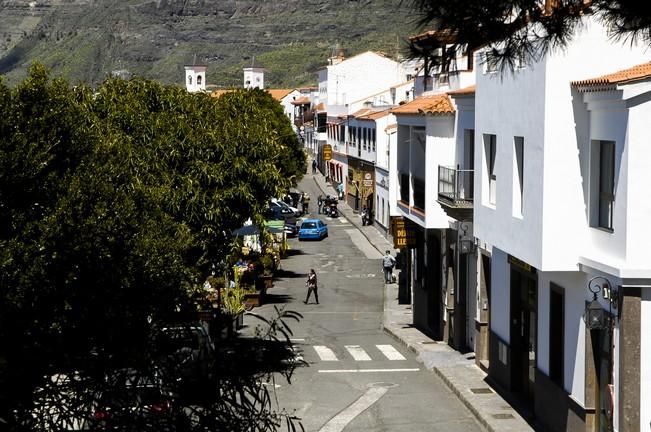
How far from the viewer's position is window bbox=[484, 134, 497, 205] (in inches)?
921

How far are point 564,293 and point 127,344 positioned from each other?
31.7ft

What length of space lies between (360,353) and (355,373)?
3.32 meters

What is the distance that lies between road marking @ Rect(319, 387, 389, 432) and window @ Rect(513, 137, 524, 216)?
15.8ft

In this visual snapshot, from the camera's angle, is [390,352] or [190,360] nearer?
[190,360]

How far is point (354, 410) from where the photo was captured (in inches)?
880

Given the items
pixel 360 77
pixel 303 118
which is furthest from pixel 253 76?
pixel 360 77

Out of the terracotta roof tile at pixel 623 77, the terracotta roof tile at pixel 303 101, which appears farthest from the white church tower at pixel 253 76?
the terracotta roof tile at pixel 623 77

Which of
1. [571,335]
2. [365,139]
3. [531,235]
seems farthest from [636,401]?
[365,139]

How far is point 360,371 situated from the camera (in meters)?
26.9

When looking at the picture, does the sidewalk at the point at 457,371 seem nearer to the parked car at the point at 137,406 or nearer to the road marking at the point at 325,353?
the road marking at the point at 325,353

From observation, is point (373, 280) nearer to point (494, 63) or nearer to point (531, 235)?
point (531, 235)

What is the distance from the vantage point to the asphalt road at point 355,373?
21562mm

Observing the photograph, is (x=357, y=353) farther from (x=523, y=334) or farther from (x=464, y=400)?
(x=523, y=334)

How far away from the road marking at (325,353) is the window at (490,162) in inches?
290
